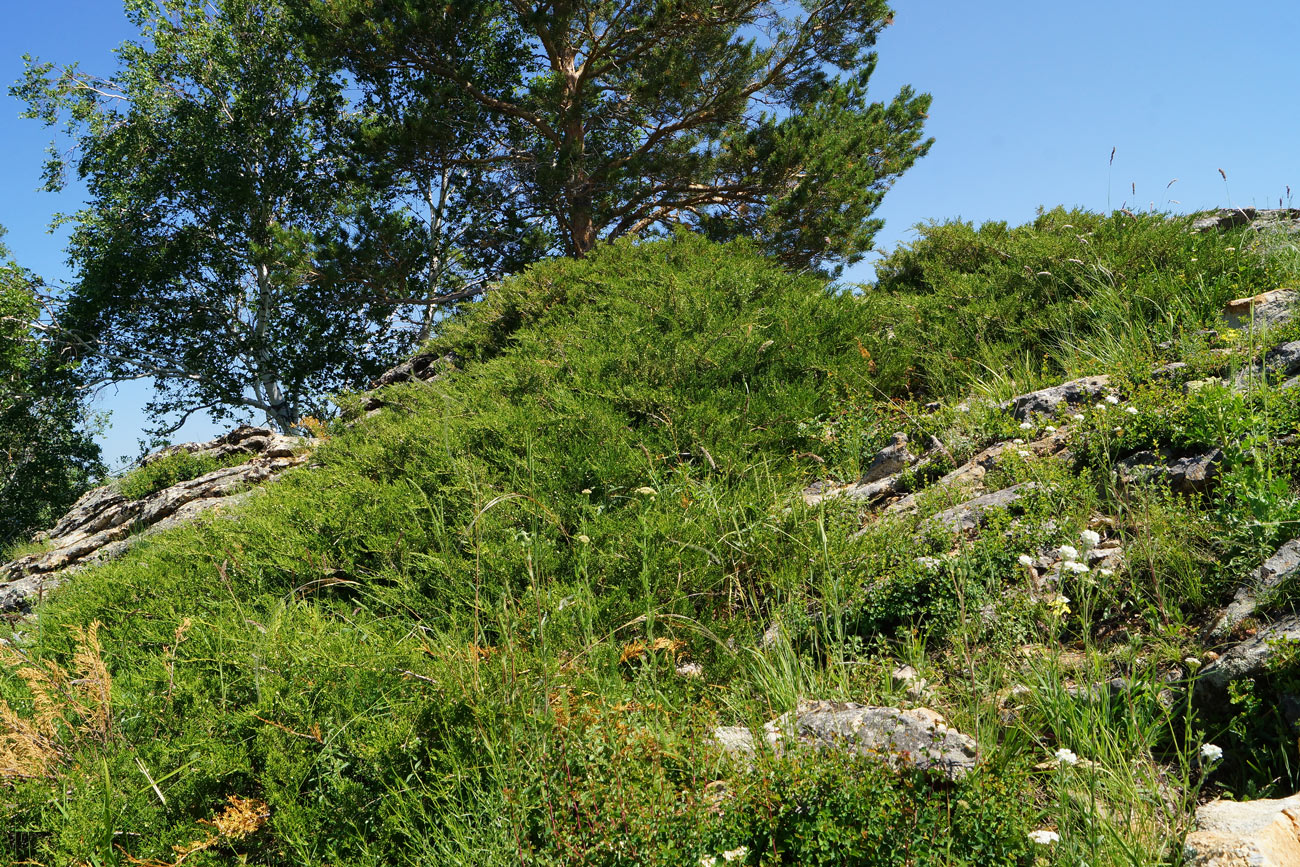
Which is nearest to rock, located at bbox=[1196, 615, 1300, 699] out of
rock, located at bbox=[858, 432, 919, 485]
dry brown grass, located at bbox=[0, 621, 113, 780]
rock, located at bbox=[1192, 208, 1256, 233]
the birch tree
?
rock, located at bbox=[858, 432, 919, 485]

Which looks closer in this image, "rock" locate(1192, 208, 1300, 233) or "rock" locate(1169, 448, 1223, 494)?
"rock" locate(1169, 448, 1223, 494)

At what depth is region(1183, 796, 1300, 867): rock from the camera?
69.4 inches

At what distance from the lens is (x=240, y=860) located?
97.6 inches

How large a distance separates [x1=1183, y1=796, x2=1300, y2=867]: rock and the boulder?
56cm

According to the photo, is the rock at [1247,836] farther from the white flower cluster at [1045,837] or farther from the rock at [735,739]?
the rock at [735,739]

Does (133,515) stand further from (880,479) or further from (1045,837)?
(1045,837)

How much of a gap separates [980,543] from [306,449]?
8604 millimetres

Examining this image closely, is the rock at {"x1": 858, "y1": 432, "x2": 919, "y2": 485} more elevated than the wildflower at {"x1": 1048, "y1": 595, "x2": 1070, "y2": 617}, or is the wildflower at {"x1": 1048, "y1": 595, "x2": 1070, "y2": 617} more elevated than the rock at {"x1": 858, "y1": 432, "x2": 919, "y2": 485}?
the rock at {"x1": 858, "y1": 432, "x2": 919, "y2": 485}

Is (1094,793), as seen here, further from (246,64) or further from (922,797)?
(246,64)

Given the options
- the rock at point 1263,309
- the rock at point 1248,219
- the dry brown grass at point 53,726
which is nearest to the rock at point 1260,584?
the rock at point 1263,309

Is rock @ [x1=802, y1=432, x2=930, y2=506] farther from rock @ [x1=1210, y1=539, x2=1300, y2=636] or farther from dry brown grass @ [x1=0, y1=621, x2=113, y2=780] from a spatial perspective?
dry brown grass @ [x1=0, y1=621, x2=113, y2=780]

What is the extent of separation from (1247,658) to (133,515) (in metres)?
11.2

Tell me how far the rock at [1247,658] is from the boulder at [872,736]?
84 centimetres

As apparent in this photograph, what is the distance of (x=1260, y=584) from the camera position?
2.65 meters
